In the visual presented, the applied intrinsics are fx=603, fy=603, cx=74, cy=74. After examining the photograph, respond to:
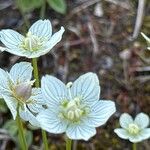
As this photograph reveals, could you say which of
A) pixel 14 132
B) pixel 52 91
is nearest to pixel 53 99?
pixel 52 91

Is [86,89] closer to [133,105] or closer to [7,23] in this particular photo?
[133,105]

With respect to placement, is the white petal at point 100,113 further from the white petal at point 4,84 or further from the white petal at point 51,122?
the white petal at point 4,84

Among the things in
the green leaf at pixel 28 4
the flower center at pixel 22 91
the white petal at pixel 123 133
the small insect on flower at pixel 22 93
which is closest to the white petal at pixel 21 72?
the small insect on flower at pixel 22 93

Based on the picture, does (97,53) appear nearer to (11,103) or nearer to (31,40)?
(31,40)

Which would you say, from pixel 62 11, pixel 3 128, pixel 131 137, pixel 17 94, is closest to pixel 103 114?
pixel 17 94

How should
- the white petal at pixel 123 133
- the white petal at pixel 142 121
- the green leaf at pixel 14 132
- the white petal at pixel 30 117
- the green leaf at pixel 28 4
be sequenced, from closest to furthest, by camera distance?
the white petal at pixel 30 117
the white petal at pixel 123 133
the white petal at pixel 142 121
the green leaf at pixel 14 132
the green leaf at pixel 28 4

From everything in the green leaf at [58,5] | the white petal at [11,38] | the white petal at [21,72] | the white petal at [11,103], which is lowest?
the green leaf at [58,5]

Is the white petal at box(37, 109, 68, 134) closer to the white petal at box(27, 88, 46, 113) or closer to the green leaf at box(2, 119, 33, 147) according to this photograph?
the white petal at box(27, 88, 46, 113)
